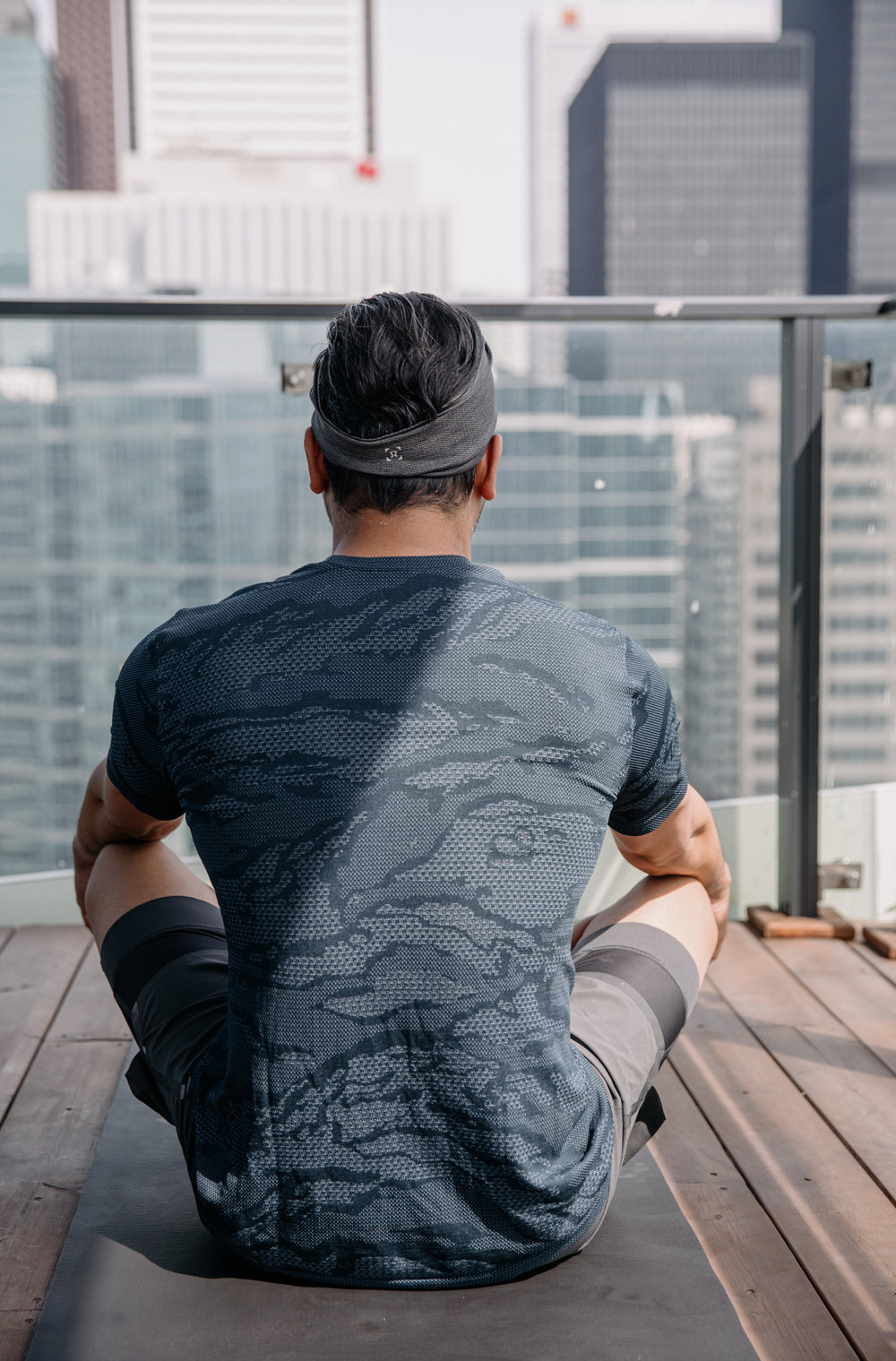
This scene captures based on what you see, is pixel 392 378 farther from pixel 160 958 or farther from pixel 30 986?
pixel 30 986

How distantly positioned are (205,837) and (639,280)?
80519 millimetres

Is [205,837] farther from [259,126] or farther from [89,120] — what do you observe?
[89,120]

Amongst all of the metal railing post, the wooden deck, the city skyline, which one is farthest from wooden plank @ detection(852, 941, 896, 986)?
the city skyline

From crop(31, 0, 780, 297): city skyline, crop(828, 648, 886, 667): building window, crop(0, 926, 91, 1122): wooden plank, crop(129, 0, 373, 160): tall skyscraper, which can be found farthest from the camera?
crop(129, 0, 373, 160): tall skyscraper

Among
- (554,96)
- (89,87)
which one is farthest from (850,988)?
(554,96)

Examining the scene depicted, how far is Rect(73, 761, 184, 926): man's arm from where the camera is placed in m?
1.07

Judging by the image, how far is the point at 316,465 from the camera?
938 millimetres

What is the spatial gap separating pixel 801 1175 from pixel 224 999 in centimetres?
71

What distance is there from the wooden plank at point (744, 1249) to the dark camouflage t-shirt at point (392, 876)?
28cm

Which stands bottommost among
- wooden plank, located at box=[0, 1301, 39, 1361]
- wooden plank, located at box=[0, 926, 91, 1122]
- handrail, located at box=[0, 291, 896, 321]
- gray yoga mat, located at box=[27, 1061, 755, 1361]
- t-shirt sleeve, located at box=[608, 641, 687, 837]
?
wooden plank, located at box=[0, 926, 91, 1122]

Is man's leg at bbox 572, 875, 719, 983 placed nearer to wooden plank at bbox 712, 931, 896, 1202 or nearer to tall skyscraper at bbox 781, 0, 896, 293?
wooden plank at bbox 712, 931, 896, 1202

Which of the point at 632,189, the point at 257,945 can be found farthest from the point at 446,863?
the point at 632,189

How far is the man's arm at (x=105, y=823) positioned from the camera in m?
1.07

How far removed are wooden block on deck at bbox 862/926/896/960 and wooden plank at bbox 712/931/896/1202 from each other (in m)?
0.08
